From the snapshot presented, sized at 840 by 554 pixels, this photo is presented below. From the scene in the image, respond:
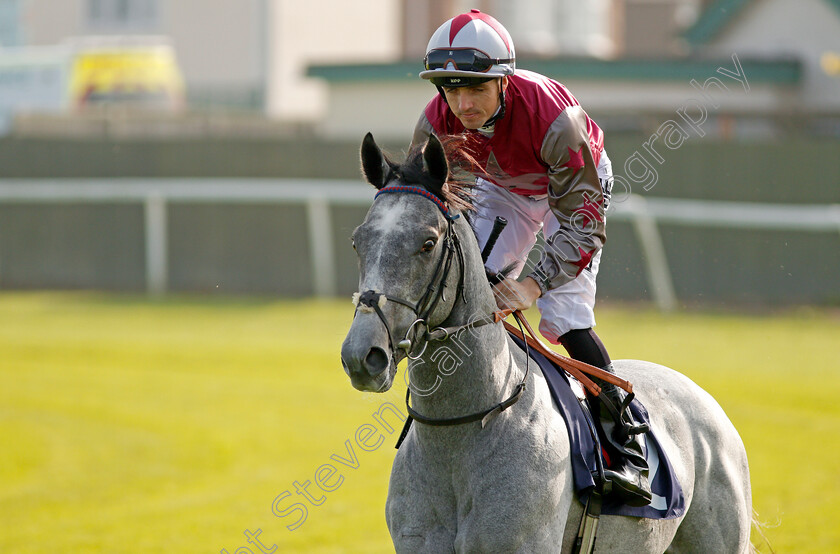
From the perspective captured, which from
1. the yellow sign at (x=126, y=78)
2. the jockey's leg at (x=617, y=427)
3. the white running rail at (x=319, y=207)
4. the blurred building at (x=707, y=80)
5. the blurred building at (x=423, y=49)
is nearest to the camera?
the jockey's leg at (x=617, y=427)

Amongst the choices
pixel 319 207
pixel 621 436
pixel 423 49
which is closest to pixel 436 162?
pixel 621 436

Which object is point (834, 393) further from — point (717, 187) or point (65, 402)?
point (65, 402)

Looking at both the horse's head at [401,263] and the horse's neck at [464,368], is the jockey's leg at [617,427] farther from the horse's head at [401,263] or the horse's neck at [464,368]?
the horse's head at [401,263]

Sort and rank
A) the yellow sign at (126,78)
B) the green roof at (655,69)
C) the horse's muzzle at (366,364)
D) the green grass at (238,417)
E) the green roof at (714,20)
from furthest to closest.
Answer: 1. the yellow sign at (126,78)
2. the green roof at (714,20)
3. the green roof at (655,69)
4. the green grass at (238,417)
5. the horse's muzzle at (366,364)

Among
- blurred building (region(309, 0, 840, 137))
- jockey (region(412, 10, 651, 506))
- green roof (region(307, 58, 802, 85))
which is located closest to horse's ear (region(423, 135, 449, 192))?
jockey (region(412, 10, 651, 506))

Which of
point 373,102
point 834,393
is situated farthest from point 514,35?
point 834,393

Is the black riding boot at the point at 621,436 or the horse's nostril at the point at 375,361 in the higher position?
the horse's nostril at the point at 375,361

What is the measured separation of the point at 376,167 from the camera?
10.2ft

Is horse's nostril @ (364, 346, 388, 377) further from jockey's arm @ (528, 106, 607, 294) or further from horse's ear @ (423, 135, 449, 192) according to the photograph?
jockey's arm @ (528, 106, 607, 294)

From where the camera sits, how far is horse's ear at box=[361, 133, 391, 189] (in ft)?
10.1

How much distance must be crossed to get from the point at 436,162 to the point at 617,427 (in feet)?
3.86

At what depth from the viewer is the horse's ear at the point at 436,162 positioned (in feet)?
9.87

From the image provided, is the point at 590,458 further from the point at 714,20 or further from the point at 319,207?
the point at 714,20

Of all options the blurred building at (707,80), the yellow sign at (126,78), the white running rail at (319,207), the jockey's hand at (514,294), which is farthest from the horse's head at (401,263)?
the yellow sign at (126,78)
